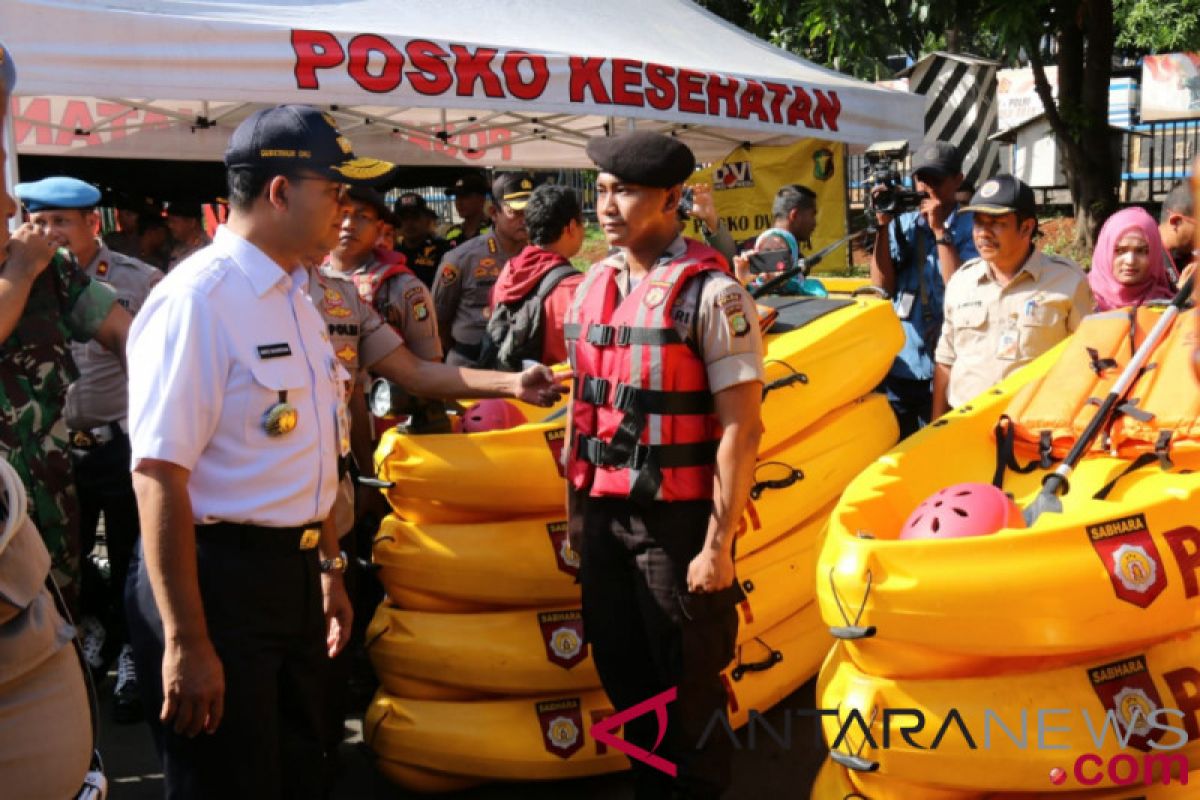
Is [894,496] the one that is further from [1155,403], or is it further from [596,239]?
[596,239]

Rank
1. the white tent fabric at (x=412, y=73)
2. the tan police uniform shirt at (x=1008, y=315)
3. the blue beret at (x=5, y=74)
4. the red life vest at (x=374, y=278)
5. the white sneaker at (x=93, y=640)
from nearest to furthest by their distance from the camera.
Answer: the blue beret at (x=5, y=74) → the tan police uniform shirt at (x=1008, y=315) → the red life vest at (x=374, y=278) → the white sneaker at (x=93, y=640) → the white tent fabric at (x=412, y=73)

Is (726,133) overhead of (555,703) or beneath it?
overhead

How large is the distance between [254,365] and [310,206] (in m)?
0.36

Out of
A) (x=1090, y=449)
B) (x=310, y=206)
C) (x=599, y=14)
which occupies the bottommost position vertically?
(x=1090, y=449)

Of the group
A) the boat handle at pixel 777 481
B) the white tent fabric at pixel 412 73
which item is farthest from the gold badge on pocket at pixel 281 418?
the white tent fabric at pixel 412 73

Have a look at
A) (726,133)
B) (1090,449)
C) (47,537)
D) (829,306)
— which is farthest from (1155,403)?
(726,133)

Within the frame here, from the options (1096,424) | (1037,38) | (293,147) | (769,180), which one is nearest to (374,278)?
(293,147)

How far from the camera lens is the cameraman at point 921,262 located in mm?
5344

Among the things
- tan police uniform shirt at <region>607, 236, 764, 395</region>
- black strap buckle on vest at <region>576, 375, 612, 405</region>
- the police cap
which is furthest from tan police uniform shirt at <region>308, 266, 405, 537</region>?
tan police uniform shirt at <region>607, 236, 764, 395</region>

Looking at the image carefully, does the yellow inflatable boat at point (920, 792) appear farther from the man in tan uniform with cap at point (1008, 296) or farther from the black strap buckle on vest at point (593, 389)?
the man in tan uniform with cap at point (1008, 296)

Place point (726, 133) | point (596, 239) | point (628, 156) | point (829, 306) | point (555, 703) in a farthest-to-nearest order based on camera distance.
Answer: point (596, 239), point (726, 133), point (829, 306), point (555, 703), point (628, 156)

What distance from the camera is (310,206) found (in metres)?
2.46

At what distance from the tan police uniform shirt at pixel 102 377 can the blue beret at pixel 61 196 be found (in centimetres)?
29

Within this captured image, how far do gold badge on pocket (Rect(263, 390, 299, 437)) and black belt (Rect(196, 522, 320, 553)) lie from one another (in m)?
0.20
